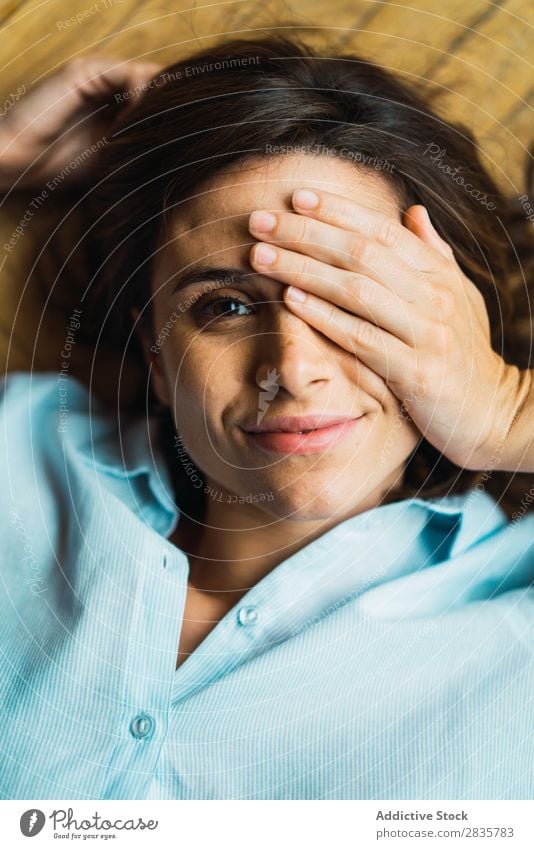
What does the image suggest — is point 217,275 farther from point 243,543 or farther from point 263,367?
point 243,543

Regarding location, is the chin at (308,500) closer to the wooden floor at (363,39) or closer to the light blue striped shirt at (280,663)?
the light blue striped shirt at (280,663)

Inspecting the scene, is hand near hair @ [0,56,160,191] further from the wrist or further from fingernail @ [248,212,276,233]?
the wrist

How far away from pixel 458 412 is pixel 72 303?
379 millimetres

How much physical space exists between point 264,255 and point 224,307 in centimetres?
6

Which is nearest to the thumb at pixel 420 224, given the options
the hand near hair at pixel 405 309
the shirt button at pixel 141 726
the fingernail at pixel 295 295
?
the hand near hair at pixel 405 309

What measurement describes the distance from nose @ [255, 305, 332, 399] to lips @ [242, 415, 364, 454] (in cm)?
2

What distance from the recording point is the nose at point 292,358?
530 millimetres

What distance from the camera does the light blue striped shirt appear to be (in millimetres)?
549

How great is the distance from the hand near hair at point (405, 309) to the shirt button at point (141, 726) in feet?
0.96

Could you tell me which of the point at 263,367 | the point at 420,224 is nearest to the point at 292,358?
the point at 263,367

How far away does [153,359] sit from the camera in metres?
0.65

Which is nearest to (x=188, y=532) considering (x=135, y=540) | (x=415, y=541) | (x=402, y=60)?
(x=135, y=540)

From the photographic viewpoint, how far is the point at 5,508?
657 mm

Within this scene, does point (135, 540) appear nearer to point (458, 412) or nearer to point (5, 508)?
point (5, 508)
